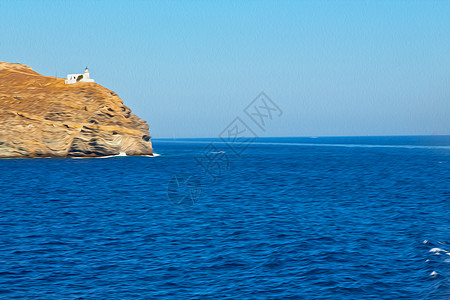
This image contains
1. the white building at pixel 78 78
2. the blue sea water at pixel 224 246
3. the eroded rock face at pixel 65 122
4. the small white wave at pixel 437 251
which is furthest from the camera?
the white building at pixel 78 78

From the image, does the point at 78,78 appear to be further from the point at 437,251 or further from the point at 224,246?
the point at 437,251

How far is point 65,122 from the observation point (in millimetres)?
115562

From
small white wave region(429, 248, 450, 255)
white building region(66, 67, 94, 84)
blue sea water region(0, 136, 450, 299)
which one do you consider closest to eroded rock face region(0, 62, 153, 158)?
white building region(66, 67, 94, 84)

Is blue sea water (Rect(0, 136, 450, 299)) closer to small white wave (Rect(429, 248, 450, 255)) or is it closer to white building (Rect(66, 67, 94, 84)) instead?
small white wave (Rect(429, 248, 450, 255))

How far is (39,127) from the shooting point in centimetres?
11175

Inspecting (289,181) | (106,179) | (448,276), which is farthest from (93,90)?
(448,276)

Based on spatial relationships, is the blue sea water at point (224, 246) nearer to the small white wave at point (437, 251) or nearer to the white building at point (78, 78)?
the small white wave at point (437, 251)

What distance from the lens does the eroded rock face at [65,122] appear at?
111875 millimetres

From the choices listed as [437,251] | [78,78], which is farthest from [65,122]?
[437,251]

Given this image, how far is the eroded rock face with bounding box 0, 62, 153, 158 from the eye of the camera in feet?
367

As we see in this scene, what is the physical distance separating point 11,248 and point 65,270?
592 centimetres

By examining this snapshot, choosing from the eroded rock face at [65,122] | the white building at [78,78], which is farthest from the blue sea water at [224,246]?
the white building at [78,78]

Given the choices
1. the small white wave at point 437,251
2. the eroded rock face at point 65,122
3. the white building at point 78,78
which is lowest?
the small white wave at point 437,251

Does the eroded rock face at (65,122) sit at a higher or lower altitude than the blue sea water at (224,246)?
higher
